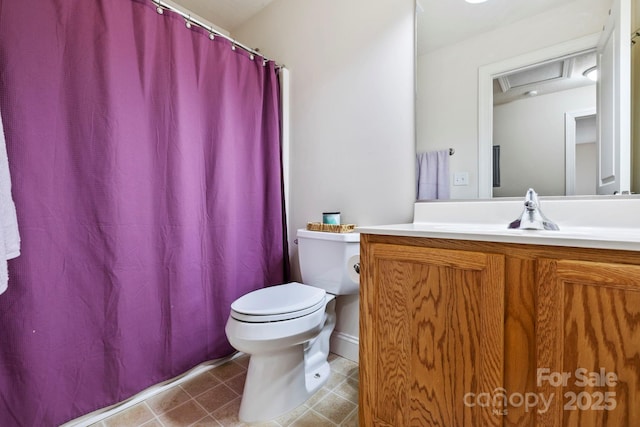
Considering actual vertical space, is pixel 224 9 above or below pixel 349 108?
above

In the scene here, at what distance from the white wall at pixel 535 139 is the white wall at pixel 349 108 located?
14.8 inches

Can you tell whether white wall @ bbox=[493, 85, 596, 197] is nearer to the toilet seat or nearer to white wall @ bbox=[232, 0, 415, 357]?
white wall @ bbox=[232, 0, 415, 357]

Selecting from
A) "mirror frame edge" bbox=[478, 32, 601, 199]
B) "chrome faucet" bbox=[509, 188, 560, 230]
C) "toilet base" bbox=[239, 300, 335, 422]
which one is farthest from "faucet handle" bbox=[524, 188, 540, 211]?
"toilet base" bbox=[239, 300, 335, 422]

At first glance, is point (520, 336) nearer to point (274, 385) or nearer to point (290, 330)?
point (290, 330)

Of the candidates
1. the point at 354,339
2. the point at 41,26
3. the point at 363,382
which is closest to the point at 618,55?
the point at 363,382

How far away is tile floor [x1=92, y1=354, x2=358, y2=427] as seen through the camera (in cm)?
115

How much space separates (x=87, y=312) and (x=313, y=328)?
2.91 feet

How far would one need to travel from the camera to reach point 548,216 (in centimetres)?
106

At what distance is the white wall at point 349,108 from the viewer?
1.42 metres

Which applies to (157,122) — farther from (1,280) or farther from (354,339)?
(354,339)

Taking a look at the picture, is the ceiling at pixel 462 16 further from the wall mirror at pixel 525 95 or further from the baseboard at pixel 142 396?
the baseboard at pixel 142 396

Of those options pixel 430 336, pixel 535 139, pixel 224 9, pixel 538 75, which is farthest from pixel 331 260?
pixel 224 9

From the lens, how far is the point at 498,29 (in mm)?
1196

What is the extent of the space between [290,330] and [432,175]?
A: 93 centimetres
